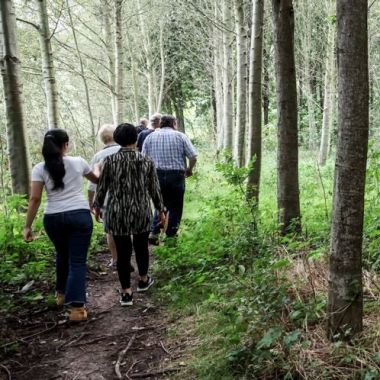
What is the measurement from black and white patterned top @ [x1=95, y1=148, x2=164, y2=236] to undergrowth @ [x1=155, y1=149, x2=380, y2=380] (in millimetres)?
904

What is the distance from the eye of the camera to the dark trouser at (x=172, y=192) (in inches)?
269

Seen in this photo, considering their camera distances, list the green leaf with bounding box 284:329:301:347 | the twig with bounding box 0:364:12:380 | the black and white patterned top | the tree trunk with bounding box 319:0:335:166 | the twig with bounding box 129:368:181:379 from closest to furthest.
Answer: the green leaf with bounding box 284:329:301:347 < the twig with bounding box 129:368:181:379 < the twig with bounding box 0:364:12:380 < the black and white patterned top < the tree trunk with bounding box 319:0:335:166

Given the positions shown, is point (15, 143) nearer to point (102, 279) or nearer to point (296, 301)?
point (102, 279)

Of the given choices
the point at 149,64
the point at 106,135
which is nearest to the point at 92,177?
the point at 106,135

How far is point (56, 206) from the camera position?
4.60 meters

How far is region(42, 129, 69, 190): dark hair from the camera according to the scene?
451 centimetres

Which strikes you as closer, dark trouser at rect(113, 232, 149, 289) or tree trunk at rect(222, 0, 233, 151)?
dark trouser at rect(113, 232, 149, 289)

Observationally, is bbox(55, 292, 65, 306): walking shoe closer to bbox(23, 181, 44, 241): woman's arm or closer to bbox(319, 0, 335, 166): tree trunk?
bbox(23, 181, 44, 241): woman's arm

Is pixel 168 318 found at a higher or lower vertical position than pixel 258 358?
lower

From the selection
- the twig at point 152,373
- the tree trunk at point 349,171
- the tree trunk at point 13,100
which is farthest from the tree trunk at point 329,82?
the twig at point 152,373

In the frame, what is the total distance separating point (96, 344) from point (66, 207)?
1.36m

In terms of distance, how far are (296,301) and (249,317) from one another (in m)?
0.38

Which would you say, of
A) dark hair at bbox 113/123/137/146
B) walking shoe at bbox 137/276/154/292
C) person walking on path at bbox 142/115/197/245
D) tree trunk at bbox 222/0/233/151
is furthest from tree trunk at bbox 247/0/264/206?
tree trunk at bbox 222/0/233/151

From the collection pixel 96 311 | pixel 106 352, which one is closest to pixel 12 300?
pixel 96 311
